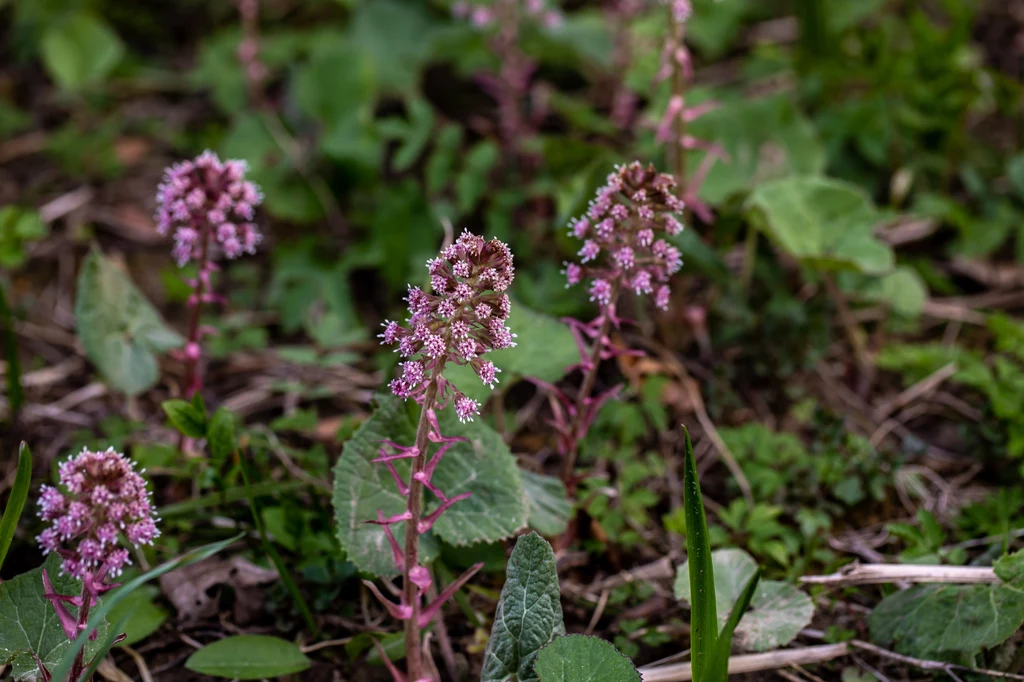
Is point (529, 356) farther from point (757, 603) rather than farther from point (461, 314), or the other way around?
point (757, 603)

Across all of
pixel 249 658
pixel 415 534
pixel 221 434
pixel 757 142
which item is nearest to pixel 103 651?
pixel 249 658

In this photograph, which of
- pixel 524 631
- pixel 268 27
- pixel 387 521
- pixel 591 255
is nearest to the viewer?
pixel 387 521

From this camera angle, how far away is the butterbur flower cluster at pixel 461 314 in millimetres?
1839

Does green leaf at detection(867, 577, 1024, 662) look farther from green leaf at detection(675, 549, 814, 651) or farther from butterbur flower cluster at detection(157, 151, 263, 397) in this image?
butterbur flower cluster at detection(157, 151, 263, 397)

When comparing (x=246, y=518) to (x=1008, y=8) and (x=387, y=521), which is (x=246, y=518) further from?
(x=1008, y=8)

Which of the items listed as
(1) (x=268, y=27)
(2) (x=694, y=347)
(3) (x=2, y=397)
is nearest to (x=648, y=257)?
(2) (x=694, y=347)

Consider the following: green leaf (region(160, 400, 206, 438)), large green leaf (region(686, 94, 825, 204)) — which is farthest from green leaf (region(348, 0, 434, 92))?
green leaf (region(160, 400, 206, 438))

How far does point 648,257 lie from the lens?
2.32 meters

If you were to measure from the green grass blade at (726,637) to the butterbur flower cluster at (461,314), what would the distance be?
0.66 metres

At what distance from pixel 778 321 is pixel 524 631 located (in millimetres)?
1827

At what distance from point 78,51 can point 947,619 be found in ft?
15.5

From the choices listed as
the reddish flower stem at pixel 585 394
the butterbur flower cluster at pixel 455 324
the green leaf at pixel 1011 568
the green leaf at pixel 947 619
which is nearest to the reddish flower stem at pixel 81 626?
the butterbur flower cluster at pixel 455 324

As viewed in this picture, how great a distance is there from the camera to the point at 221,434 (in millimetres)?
2492

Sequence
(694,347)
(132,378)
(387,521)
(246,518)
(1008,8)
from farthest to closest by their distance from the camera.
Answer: (1008,8)
(694,347)
(132,378)
(246,518)
(387,521)
